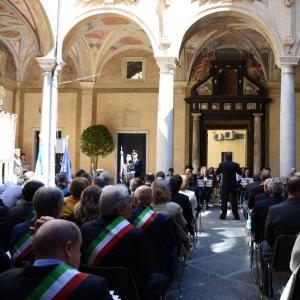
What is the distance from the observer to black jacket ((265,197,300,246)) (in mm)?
4316

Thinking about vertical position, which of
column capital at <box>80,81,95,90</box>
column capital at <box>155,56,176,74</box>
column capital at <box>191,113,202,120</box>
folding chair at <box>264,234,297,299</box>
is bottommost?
folding chair at <box>264,234,297,299</box>

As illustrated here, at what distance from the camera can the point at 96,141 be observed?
58.7 feet

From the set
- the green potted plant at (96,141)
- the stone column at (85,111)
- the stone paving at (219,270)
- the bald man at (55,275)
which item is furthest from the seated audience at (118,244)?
the stone column at (85,111)

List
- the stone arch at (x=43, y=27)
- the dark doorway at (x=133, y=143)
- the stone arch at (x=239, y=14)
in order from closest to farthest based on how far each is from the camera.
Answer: the stone arch at (x=239, y=14) → the stone arch at (x=43, y=27) → the dark doorway at (x=133, y=143)

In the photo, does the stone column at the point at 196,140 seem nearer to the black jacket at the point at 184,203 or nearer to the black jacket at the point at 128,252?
the black jacket at the point at 184,203

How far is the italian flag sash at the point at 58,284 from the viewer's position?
188cm

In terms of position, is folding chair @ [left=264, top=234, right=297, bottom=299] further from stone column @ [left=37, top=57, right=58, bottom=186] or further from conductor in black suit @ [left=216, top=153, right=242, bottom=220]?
stone column @ [left=37, top=57, right=58, bottom=186]

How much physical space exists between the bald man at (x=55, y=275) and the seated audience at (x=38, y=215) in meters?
1.23

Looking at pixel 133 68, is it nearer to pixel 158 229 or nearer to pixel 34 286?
pixel 158 229

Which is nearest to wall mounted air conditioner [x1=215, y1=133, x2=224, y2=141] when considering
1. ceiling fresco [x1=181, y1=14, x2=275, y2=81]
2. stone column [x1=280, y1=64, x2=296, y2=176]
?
ceiling fresco [x1=181, y1=14, x2=275, y2=81]

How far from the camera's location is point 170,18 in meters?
13.0

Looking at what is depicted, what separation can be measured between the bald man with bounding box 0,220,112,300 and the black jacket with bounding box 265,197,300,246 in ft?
9.20

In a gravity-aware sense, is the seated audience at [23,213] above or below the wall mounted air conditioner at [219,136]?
below

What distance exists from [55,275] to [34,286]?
0.10 metres
